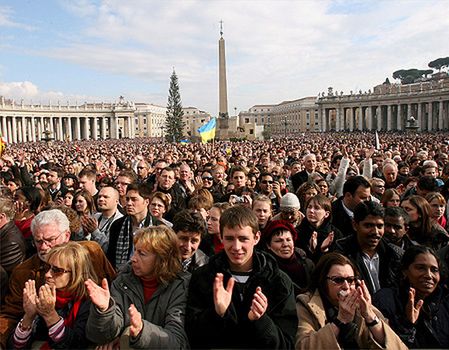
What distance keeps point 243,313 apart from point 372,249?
5.92 ft

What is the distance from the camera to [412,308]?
3127 mm

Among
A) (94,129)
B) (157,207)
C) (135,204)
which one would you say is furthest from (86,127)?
(135,204)

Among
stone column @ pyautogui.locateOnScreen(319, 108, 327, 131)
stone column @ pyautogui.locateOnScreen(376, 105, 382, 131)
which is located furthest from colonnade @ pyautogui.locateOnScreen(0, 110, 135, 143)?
stone column @ pyautogui.locateOnScreen(376, 105, 382, 131)

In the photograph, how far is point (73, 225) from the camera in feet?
16.3

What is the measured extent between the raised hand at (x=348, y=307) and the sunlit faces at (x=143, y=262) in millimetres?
1441

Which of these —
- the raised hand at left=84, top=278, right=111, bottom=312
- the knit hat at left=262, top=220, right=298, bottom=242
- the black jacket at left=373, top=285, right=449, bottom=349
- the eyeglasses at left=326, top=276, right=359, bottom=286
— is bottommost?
the black jacket at left=373, top=285, right=449, bottom=349

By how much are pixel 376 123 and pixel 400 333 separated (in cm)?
10244

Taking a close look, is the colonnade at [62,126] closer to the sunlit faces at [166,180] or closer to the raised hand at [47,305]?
the sunlit faces at [166,180]

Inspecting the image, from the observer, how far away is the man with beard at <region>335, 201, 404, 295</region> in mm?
3928

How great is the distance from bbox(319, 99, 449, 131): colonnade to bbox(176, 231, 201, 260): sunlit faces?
3081 inches

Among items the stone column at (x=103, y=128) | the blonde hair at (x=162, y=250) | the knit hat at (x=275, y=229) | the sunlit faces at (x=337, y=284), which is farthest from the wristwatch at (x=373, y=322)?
the stone column at (x=103, y=128)

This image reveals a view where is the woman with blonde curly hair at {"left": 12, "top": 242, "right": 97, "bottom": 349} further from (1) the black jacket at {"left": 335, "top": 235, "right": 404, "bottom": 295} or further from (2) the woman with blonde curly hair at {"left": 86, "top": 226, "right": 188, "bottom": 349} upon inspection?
(1) the black jacket at {"left": 335, "top": 235, "right": 404, "bottom": 295}

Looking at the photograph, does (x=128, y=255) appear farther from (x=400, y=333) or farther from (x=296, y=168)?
(x=296, y=168)

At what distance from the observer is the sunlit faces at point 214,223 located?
4996 mm
